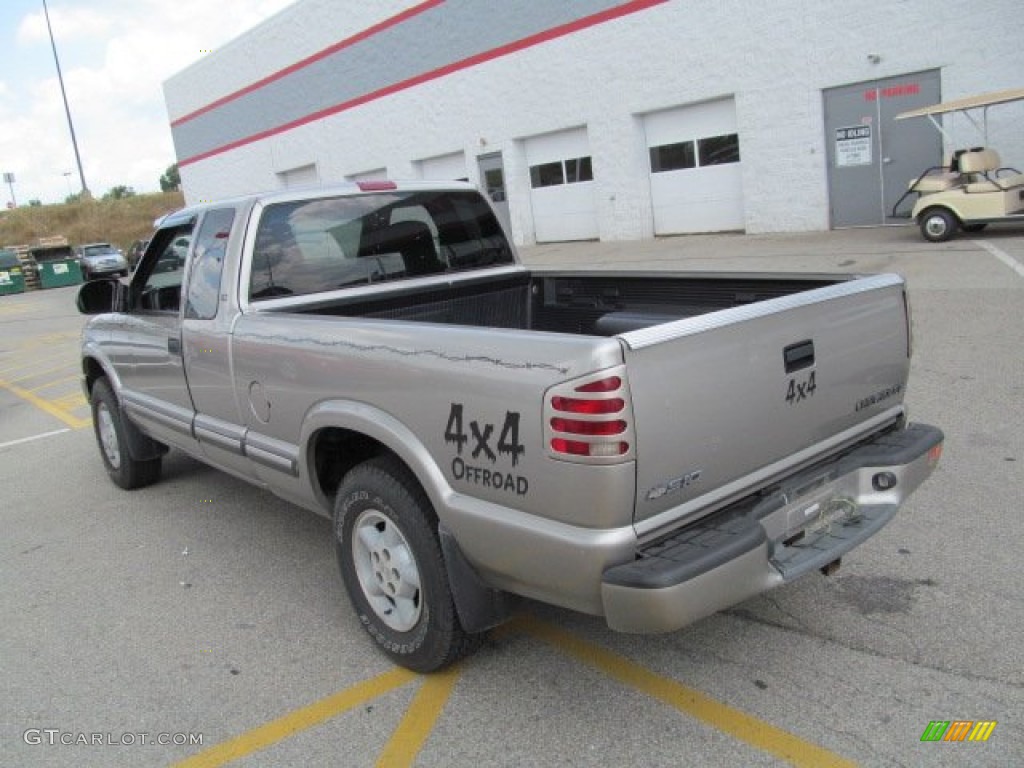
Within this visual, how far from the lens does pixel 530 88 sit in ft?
68.9

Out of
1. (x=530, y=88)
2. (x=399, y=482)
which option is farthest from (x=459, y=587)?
(x=530, y=88)

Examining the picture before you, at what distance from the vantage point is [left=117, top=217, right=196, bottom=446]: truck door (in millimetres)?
4738

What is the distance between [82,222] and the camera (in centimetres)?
5272

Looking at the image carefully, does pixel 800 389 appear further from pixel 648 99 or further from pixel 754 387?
pixel 648 99

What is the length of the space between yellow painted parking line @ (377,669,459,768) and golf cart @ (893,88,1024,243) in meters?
12.3

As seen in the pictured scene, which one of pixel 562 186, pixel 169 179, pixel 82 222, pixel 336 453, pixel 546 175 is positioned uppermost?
pixel 169 179

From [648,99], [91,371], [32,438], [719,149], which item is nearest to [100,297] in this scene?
[91,371]

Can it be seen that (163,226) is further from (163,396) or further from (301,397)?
(301,397)

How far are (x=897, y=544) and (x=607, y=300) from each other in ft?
6.15

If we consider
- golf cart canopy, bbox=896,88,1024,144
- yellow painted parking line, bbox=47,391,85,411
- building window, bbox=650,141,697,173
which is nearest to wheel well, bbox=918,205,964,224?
golf cart canopy, bbox=896,88,1024,144

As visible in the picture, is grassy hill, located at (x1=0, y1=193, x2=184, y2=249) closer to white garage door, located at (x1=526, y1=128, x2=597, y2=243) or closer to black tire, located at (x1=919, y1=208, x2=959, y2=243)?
white garage door, located at (x1=526, y1=128, x2=597, y2=243)

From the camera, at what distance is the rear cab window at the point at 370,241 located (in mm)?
4211

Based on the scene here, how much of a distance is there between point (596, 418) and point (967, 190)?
12664mm

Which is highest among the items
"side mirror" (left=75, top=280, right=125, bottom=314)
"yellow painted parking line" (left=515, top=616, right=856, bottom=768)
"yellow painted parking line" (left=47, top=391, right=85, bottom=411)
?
"side mirror" (left=75, top=280, right=125, bottom=314)
